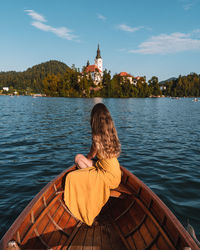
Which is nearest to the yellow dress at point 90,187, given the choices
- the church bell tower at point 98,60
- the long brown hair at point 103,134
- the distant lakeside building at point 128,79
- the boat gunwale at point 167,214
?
the long brown hair at point 103,134

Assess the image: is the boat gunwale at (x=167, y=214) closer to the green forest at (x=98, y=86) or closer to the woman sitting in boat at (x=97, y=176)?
the woman sitting in boat at (x=97, y=176)

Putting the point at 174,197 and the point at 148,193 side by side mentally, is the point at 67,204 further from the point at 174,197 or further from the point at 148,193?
the point at 174,197

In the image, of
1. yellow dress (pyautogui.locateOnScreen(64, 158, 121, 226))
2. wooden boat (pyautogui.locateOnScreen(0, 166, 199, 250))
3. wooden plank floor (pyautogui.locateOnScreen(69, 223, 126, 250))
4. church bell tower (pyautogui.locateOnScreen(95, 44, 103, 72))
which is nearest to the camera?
wooden boat (pyautogui.locateOnScreen(0, 166, 199, 250))

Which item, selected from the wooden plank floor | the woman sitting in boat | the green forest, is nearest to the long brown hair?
the woman sitting in boat

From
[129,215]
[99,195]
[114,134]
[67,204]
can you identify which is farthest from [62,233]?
[114,134]

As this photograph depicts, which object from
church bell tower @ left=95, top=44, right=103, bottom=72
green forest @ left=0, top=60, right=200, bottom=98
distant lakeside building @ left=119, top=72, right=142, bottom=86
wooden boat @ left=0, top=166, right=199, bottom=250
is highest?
church bell tower @ left=95, top=44, right=103, bottom=72

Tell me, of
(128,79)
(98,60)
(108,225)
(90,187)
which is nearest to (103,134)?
(90,187)

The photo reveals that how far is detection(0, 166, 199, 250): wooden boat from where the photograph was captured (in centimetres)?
276

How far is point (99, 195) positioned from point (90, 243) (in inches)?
32.9

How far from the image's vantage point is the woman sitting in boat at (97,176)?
142 inches

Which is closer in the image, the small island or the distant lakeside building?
the small island

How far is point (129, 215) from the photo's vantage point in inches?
154

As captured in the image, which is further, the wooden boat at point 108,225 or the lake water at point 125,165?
the lake water at point 125,165

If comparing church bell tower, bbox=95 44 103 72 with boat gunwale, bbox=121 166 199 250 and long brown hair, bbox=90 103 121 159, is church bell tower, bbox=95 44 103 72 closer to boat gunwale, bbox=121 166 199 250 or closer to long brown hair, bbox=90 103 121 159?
boat gunwale, bbox=121 166 199 250
